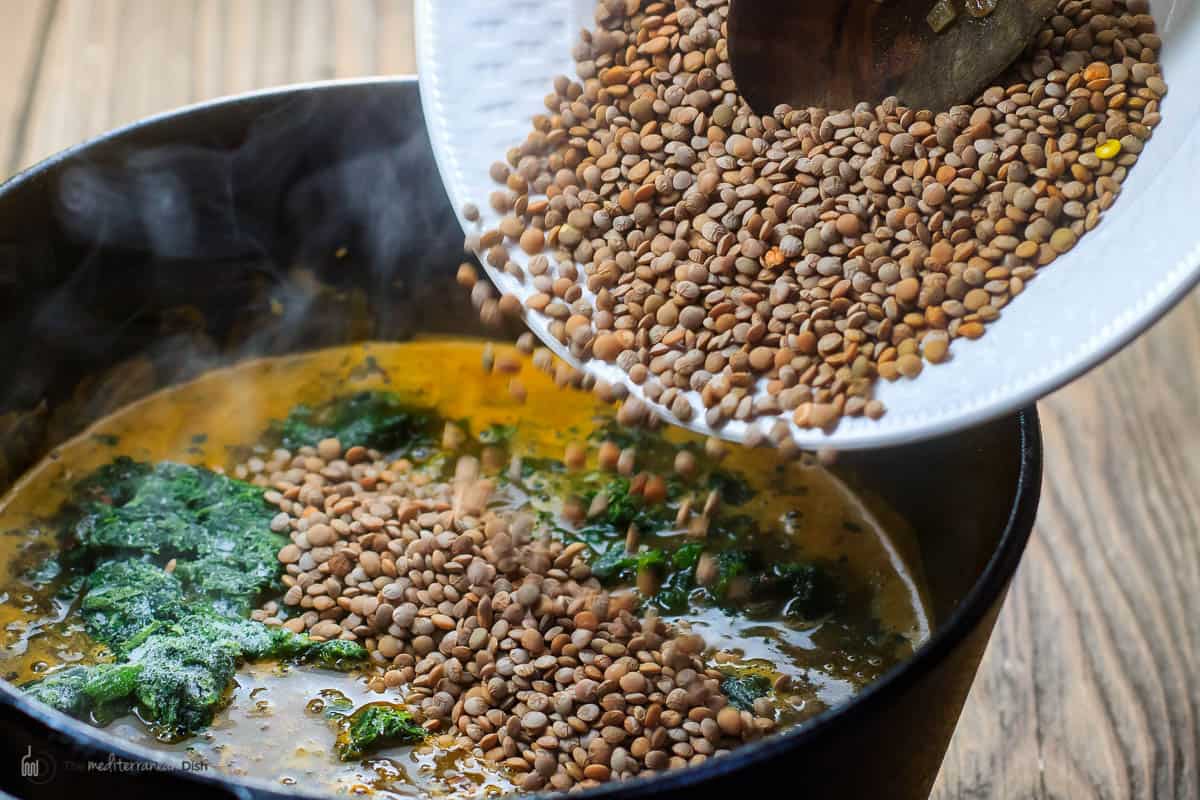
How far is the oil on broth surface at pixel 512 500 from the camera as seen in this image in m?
1.59

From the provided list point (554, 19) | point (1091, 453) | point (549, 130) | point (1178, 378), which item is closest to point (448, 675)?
point (549, 130)

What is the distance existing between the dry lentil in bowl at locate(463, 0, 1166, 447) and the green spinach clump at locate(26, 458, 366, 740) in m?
0.52

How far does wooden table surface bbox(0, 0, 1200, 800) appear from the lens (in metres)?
1.87

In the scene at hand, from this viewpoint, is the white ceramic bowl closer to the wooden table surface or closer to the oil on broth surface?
the oil on broth surface

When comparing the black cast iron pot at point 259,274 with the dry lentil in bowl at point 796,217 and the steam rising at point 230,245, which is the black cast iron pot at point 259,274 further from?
the dry lentil in bowl at point 796,217

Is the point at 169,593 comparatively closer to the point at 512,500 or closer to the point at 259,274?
the point at 512,500

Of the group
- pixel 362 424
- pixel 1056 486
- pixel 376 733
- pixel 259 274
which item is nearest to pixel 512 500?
pixel 362 424

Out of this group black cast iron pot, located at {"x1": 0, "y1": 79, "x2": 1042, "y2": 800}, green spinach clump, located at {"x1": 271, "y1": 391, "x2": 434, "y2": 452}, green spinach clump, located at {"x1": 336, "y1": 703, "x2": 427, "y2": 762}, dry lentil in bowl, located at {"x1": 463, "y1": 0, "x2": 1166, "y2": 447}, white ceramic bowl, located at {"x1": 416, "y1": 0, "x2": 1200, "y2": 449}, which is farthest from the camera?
green spinach clump, located at {"x1": 271, "y1": 391, "x2": 434, "y2": 452}

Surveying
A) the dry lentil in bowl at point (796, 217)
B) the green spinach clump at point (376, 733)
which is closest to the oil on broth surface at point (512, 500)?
the green spinach clump at point (376, 733)

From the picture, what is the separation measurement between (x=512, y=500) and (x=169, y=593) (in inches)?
21.0

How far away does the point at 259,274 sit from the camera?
2.24 meters

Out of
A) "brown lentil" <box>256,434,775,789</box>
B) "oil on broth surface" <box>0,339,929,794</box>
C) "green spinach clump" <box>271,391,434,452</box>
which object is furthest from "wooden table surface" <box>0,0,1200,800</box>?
"green spinach clump" <box>271,391,434,452</box>

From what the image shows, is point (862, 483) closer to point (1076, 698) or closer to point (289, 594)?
point (1076, 698)

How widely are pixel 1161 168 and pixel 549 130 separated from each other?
2.59 feet
